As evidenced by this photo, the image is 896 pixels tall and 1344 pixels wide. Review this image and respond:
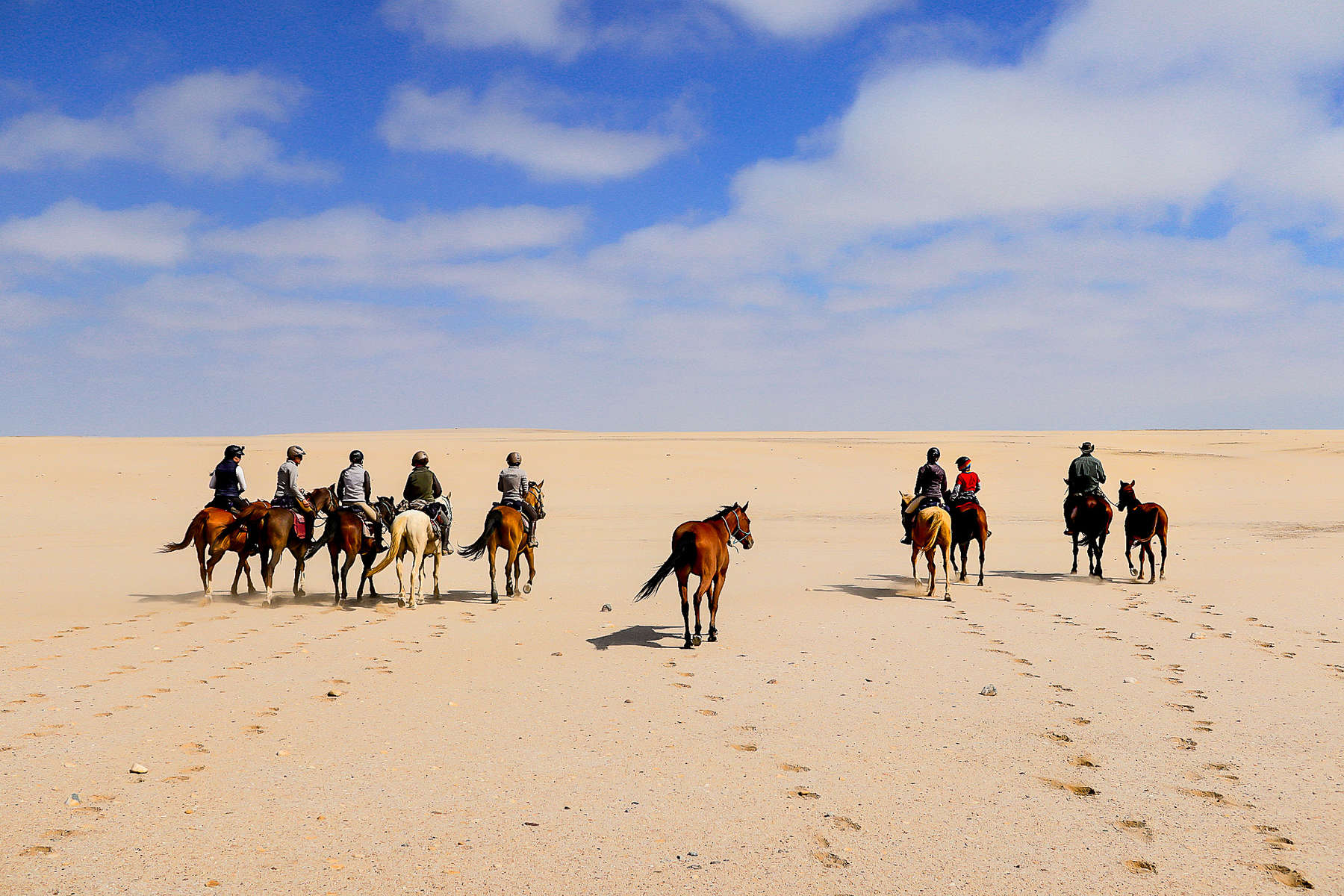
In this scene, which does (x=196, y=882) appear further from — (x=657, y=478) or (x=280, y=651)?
(x=657, y=478)

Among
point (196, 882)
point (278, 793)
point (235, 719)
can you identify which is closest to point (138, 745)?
point (235, 719)

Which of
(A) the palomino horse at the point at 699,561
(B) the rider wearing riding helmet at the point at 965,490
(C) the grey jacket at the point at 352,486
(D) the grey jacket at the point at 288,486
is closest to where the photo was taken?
(A) the palomino horse at the point at 699,561

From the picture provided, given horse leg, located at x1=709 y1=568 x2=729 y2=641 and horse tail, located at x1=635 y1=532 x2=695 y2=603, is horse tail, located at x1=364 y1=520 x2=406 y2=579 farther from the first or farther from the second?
horse leg, located at x1=709 y1=568 x2=729 y2=641

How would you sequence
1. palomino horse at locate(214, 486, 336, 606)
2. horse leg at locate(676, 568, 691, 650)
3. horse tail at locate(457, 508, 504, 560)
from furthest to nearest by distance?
horse tail at locate(457, 508, 504, 560) < palomino horse at locate(214, 486, 336, 606) < horse leg at locate(676, 568, 691, 650)

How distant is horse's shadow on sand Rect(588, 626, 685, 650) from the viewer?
1041 centimetres

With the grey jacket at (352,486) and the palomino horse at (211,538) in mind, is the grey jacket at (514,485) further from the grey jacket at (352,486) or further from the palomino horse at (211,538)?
the palomino horse at (211,538)

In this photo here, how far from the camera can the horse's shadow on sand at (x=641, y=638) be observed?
10414 mm

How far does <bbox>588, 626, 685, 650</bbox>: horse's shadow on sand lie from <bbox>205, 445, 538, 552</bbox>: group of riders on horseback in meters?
3.89

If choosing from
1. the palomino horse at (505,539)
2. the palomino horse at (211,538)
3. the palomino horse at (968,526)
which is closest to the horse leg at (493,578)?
the palomino horse at (505,539)

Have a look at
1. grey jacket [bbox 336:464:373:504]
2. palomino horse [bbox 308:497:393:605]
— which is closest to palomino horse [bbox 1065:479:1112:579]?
palomino horse [bbox 308:497:393:605]

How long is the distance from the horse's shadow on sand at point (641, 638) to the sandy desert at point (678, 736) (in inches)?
2.3

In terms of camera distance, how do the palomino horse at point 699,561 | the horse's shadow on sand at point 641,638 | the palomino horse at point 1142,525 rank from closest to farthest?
the palomino horse at point 699,561
the horse's shadow on sand at point 641,638
the palomino horse at point 1142,525

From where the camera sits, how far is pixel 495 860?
4.79 metres

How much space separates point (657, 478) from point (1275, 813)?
29.9m
